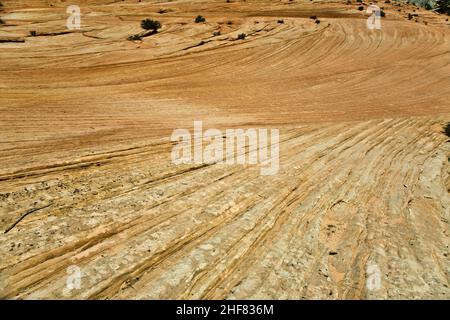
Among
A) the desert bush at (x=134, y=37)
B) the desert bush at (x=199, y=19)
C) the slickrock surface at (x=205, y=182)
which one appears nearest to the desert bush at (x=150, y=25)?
the desert bush at (x=134, y=37)

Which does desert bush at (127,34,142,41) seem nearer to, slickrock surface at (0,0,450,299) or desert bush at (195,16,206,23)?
slickrock surface at (0,0,450,299)

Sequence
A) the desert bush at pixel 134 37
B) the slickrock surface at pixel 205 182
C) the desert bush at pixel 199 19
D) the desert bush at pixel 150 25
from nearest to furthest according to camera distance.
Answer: the slickrock surface at pixel 205 182
the desert bush at pixel 134 37
the desert bush at pixel 150 25
the desert bush at pixel 199 19

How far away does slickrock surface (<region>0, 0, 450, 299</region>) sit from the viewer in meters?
6.07

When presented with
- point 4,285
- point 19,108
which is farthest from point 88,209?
point 19,108

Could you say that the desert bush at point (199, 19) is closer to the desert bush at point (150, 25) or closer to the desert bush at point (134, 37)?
the desert bush at point (150, 25)

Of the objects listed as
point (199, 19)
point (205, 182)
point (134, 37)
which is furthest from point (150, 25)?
point (205, 182)

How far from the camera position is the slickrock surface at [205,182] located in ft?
19.9

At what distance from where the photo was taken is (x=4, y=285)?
17.3 feet

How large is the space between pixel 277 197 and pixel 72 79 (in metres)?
12.4

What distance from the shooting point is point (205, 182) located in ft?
28.5

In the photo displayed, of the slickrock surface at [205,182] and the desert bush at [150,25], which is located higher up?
the desert bush at [150,25]

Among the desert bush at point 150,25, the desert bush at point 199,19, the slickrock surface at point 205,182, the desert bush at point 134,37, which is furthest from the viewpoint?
the desert bush at point 199,19

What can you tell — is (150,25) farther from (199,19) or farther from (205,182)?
(205,182)
